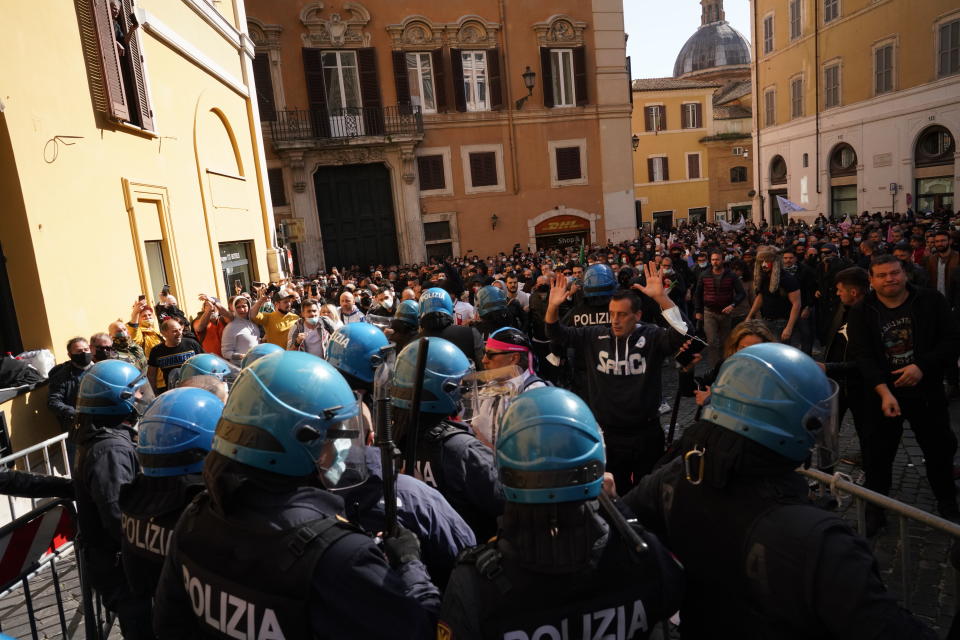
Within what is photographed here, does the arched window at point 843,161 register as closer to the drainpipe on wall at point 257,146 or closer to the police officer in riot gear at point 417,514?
the drainpipe on wall at point 257,146

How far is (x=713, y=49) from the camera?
59.5 metres

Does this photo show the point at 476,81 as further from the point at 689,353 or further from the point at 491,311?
the point at 689,353

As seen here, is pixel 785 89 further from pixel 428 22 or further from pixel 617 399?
pixel 617 399

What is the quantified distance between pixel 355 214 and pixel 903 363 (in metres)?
20.3

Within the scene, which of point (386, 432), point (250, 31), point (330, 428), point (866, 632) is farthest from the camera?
point (250, 31)

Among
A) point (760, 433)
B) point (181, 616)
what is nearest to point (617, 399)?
point (760, 433)

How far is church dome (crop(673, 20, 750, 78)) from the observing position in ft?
192

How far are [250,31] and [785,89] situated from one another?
25.6 m

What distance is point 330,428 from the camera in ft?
5.91

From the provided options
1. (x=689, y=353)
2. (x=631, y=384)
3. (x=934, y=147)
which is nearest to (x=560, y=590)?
(x=689, y=353)

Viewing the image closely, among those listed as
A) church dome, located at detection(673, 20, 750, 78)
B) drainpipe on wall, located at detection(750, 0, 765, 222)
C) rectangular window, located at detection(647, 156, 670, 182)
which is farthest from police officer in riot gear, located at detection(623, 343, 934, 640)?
church dome, located at detection(673, 20, 750, 78)

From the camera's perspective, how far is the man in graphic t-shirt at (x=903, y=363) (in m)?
4.11

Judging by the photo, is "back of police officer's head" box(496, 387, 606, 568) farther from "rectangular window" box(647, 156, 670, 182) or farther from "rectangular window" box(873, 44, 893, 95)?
"rectangular window" box(647, 156, 670, 182)

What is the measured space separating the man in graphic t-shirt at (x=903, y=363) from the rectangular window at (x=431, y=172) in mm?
19814
